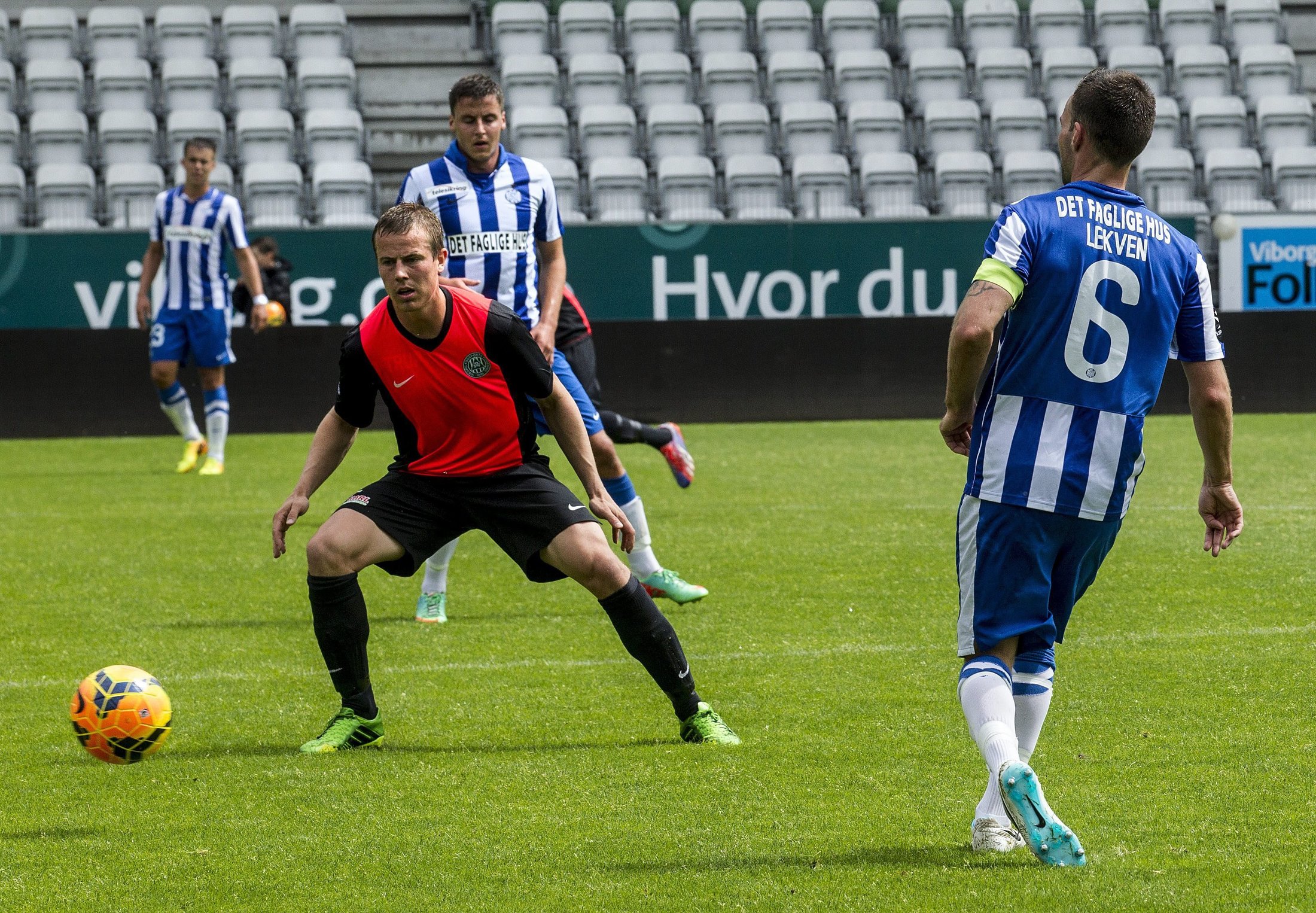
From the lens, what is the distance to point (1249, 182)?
64.3ft

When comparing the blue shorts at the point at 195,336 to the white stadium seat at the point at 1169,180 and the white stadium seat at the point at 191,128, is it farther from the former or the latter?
the white stadium seat at the point at 1169,180

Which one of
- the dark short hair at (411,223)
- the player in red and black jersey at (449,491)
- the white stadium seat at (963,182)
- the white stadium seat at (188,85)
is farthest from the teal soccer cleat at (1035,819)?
the white stadium seat at (188,85)

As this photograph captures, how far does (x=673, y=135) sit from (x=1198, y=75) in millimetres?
6730

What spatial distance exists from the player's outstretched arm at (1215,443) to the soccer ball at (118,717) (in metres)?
2.81

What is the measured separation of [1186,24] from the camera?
22.0m

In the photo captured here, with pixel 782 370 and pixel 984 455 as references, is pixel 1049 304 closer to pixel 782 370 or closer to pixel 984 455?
pixel 984 455

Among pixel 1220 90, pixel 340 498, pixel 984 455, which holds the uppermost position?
pixel 1220 90

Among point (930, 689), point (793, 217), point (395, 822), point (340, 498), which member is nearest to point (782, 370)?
point (793, 217)

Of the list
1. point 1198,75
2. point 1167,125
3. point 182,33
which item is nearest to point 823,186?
point 1167,125

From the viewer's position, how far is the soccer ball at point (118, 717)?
186 inches

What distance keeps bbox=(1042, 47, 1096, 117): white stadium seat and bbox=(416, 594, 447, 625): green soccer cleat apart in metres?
15.7

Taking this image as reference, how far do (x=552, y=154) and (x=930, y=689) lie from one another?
14766mm

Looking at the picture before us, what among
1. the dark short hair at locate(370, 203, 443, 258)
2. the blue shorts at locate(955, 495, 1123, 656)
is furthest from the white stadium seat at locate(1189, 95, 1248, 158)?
the blue shorts at locate(955, 495, 1123, 656)

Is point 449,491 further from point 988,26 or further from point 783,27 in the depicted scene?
point 988,26
